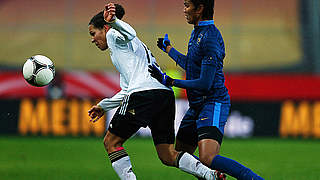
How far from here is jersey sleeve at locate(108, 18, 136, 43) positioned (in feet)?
18.3

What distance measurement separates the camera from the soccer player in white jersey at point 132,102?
5.68 metres

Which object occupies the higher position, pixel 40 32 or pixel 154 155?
pixel 40 32

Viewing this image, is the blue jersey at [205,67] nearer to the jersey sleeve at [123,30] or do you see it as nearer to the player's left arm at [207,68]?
the player's left arm at [207,68]

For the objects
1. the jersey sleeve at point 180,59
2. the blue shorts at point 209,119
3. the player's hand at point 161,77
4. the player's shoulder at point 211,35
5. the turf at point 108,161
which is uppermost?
the player's shoulder at point 211,35

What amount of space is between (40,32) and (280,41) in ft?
25.5

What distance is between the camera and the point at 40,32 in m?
20.0

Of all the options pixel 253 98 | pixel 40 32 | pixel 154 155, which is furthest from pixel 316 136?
pixel 40 32

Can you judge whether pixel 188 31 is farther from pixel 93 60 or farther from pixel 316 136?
pixel 316 136

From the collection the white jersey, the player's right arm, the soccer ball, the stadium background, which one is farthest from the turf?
the white jersey

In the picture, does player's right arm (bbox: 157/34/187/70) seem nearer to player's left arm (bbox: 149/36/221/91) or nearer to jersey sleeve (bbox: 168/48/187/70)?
jersey sleeve (bbox: 168/48/187/70)

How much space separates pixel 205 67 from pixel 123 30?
0.84 metres

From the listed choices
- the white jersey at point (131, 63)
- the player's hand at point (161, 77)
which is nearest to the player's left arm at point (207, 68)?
the player's hand at point (161, 77)

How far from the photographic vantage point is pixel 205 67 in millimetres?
5418

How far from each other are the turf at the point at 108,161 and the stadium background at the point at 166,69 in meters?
0.02
